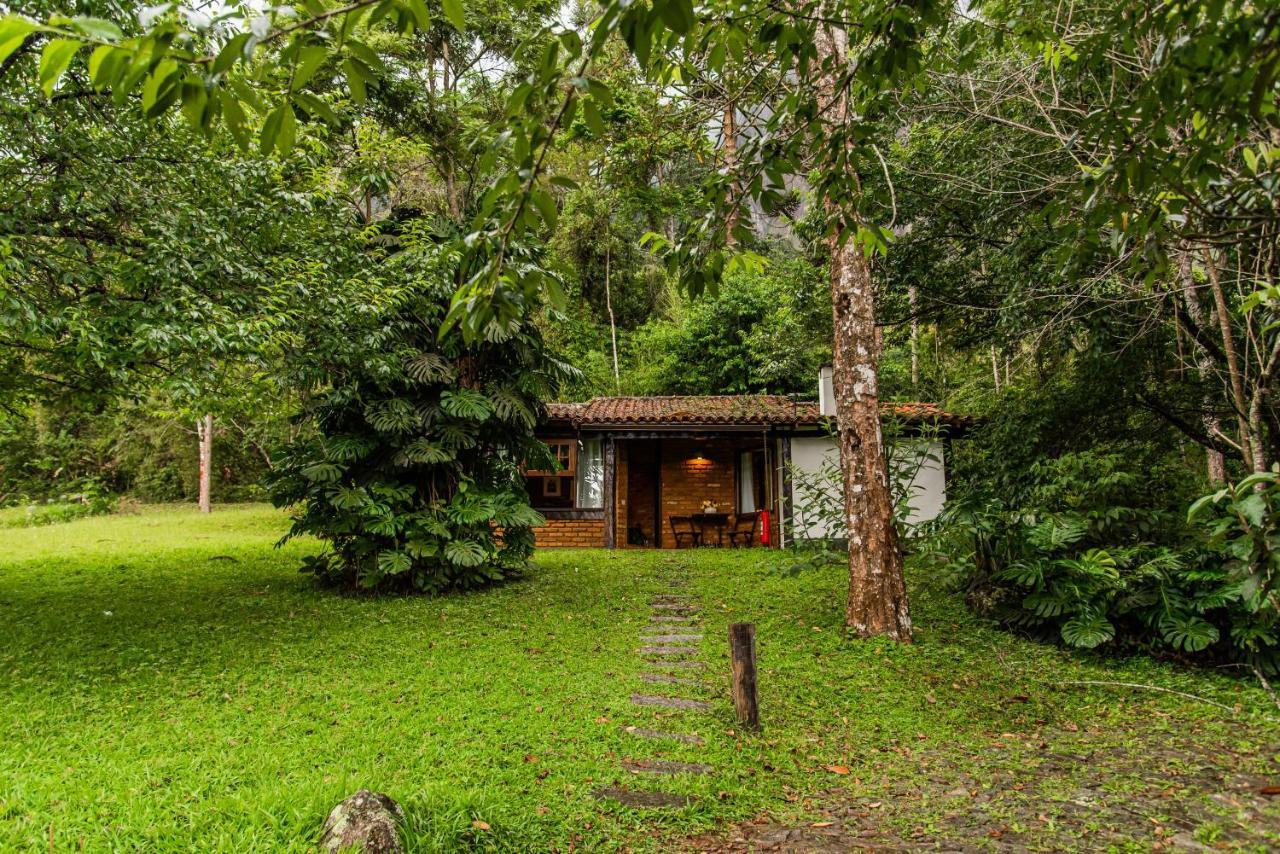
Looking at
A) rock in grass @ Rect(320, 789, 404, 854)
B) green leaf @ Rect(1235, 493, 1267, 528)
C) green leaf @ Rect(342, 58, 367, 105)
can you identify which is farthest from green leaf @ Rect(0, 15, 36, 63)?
rock in grass @ Rect(320, 789, 404, 854)

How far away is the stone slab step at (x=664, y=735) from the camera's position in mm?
3988

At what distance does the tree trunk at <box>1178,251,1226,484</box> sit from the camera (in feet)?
18.4

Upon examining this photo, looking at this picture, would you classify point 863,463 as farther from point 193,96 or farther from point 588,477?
point 588,477

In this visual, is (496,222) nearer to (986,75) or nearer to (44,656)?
(44,656)

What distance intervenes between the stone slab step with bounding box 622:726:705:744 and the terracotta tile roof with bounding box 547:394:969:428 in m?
8.00

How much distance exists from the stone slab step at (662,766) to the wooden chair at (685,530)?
10.2 m

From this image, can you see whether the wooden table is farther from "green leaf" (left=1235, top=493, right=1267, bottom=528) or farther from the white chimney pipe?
"green leaf" (left=1235, top=493, right=1267, bottom=528)

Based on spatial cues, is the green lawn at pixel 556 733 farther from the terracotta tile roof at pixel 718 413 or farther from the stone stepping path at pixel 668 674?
the terracotta tile roof at pixel 718 413

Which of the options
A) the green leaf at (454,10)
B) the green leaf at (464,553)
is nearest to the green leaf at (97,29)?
the green leaf at (454,10)

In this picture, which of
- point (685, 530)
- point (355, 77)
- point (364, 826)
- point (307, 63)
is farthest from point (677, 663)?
point (685, 530)

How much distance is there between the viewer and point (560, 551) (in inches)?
482

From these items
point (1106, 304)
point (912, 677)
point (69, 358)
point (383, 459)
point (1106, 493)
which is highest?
point (1106, 304)

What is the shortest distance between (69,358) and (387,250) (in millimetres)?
3601

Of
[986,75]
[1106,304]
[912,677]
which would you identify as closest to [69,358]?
[912,677]
